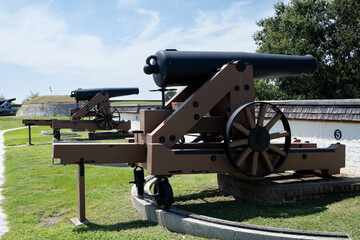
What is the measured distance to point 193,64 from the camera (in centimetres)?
521

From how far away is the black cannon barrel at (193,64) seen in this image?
16.8 feet

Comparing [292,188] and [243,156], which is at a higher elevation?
[243,156]

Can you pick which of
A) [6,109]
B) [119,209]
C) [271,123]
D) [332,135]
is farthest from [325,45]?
[6,109]

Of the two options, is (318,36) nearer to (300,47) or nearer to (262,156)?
(300,47)

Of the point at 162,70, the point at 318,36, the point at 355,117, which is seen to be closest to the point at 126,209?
the point at 162,70

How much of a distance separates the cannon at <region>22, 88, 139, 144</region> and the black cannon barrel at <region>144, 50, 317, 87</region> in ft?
39.5

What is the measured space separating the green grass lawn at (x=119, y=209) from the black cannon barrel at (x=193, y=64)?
1.71 metres

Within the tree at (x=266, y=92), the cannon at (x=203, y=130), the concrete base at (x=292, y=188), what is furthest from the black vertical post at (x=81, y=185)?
the tree at (x=266, y=92)

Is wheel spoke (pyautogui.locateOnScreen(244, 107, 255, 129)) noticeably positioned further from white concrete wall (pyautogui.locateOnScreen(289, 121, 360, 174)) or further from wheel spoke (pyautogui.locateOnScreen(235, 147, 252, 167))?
white concrete wall (pyautogui.locateOnScreen(289, 121, 360, 174))

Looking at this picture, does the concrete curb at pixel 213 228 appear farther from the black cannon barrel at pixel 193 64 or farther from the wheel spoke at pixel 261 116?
the black cannon barrel at pixel 193 64

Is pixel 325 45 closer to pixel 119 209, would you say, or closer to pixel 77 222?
pixel 119 209

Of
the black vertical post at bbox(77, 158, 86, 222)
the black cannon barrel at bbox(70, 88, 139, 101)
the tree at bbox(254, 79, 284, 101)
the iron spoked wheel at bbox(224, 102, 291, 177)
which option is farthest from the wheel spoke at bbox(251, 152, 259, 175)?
the tree at bbox(254, 79, 284, 101)

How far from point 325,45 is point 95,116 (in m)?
11.3

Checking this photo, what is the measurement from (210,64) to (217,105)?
618mm
